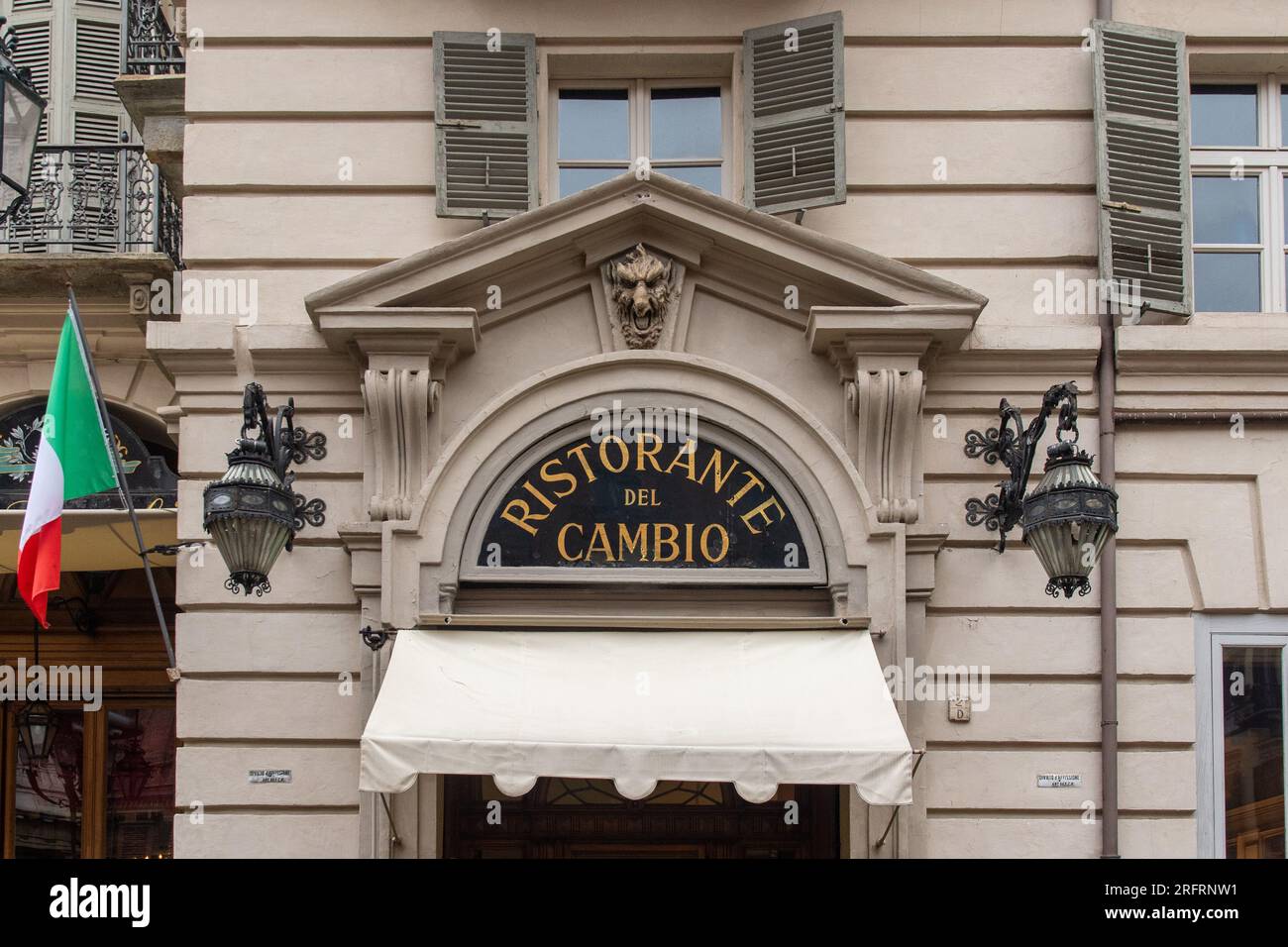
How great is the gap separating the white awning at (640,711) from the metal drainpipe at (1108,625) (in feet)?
5.71

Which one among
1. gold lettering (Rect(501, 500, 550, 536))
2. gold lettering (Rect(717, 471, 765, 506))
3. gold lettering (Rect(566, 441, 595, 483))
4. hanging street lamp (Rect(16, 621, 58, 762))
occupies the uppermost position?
gold lettering (Rect(566, 441, 595, 483))

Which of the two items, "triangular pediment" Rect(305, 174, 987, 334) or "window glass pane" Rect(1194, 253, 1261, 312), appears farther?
"window glass pane" Rect(1194, 253, 1261, 312)

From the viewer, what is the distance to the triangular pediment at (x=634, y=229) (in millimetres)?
10250

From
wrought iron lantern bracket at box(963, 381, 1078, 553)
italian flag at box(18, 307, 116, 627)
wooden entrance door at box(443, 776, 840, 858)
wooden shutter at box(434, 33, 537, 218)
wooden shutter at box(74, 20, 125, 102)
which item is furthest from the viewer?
wooden shutter at box(74, 20, 125, 102)

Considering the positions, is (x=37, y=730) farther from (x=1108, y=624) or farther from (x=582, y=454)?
(x=1108, y=624)

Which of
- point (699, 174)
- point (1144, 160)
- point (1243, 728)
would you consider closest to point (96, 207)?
point (699, 174)

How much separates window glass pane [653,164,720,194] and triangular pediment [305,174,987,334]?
0.98 metres

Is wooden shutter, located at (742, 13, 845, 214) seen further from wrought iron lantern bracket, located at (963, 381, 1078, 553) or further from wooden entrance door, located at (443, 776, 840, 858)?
wooden entrance door, located at (443, 776, 840, 858)

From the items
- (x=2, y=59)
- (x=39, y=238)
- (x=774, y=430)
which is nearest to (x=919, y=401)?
(x=774, y=430)

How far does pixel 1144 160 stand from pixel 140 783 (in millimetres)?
9414

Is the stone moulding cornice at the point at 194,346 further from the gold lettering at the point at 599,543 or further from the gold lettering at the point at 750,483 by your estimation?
the gold lettering at the point at 750,483

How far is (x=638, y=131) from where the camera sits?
11.4 metres

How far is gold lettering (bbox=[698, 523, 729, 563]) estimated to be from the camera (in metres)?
10.2

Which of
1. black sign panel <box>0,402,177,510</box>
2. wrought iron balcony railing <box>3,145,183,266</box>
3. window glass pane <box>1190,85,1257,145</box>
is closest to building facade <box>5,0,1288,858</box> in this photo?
window glass pane <box>1190,85,1257,145</box>
